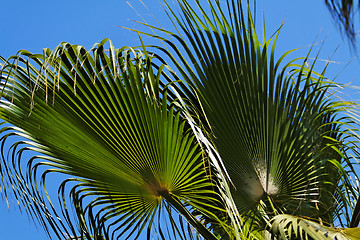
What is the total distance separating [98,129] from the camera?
2779 mm

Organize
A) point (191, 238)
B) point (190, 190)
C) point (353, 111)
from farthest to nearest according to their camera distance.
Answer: point (353, 111)
point (191, 238)
point (190, 190)

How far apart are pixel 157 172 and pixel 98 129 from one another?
38 cm

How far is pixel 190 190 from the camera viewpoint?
2.95 metres

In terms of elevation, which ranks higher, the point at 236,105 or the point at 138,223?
the point at 236,105

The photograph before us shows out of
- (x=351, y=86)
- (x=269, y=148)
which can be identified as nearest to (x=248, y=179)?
(x=269, y=148)

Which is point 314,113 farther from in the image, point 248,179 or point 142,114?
point 142,114

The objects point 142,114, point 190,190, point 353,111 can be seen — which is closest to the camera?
point 142,114

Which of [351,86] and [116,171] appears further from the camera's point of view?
[351,86]

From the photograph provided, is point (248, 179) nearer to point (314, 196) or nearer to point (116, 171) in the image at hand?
point (314, 196)

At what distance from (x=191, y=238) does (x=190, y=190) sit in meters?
0.38

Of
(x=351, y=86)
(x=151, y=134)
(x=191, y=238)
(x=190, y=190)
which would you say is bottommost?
(x=191, y=238)

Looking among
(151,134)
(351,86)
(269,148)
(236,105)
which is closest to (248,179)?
(269,148)

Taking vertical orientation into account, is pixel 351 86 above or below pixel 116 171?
above

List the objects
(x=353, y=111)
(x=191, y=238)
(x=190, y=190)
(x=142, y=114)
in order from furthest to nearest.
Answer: (x=353, y=111) < (x=191, y=238) < (x=190, y=190) < (x=142, y=114)
